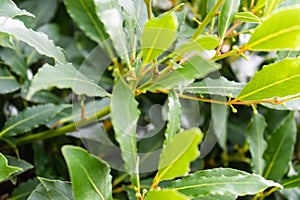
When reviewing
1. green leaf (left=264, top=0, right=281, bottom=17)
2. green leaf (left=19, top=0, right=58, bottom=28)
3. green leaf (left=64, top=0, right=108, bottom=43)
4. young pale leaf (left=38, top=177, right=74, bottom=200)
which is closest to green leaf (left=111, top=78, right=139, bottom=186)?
young pale leaf (left=38, top=177, right=74, bottom=200)

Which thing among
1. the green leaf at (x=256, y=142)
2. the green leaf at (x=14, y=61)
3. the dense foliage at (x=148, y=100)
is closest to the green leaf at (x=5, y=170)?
the dense foliage at (x=148, y=100)

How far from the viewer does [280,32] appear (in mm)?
543

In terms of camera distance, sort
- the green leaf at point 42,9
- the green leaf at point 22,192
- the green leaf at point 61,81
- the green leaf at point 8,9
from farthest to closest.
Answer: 1. the green leaf at point 42,9
2. the green leaf at point 22,192
3. the green leaf at point 8,9
4. the green leaf at point 61,81

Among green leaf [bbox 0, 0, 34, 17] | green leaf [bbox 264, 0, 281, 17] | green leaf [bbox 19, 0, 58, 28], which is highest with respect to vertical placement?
green leaf [bbox 264, 0, 281, 17]

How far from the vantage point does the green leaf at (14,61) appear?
0.95 metres

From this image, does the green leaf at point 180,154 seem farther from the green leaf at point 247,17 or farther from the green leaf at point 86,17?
the green leaf at point 86,17

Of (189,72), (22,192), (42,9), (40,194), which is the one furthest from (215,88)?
(42,9)

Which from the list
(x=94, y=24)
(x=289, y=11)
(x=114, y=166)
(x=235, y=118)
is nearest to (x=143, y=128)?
(x=114, y=166)

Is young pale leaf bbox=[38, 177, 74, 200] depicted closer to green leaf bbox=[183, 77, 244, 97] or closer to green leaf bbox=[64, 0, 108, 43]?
green leaf bbox=[183, 77, 244, 97]

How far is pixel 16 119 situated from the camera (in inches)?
35.1

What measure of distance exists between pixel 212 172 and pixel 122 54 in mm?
207

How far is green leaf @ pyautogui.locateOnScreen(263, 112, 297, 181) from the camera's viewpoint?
95 cm

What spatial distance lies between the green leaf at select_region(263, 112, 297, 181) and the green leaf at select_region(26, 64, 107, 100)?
439mm

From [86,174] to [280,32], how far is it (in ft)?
0.91
